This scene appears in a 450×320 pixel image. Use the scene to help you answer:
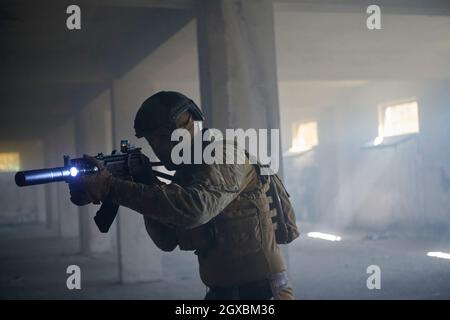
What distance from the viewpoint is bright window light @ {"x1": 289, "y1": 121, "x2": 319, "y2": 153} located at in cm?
1915

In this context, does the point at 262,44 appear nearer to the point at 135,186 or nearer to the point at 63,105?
the point at 135,186

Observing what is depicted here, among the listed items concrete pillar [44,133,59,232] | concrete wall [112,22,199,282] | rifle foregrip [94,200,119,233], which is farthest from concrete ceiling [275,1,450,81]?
concrete pillar [44,133,59,232]

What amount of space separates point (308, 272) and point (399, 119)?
658cm

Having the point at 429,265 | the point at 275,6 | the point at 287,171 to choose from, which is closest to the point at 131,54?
the point at 275,6

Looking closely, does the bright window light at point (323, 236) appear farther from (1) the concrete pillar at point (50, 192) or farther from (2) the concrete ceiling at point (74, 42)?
(1) the concrete pillar at point (50, 192)

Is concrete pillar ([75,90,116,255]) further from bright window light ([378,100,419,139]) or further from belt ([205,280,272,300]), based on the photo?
belt ([205,280,272,300])

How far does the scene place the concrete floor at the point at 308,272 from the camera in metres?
7.87

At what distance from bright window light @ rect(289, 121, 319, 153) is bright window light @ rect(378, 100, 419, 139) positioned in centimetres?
383

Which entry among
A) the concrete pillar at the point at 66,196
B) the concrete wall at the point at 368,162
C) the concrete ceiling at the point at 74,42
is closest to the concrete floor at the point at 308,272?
the concrete wall at the point at 368,162

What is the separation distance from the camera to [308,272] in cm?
941

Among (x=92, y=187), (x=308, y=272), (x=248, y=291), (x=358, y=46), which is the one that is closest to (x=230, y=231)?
(x=248, y=291)

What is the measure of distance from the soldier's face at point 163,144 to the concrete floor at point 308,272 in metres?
5.17

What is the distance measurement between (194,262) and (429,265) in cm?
462

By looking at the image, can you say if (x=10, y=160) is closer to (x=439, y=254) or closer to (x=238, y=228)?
(x=439, y=254)
